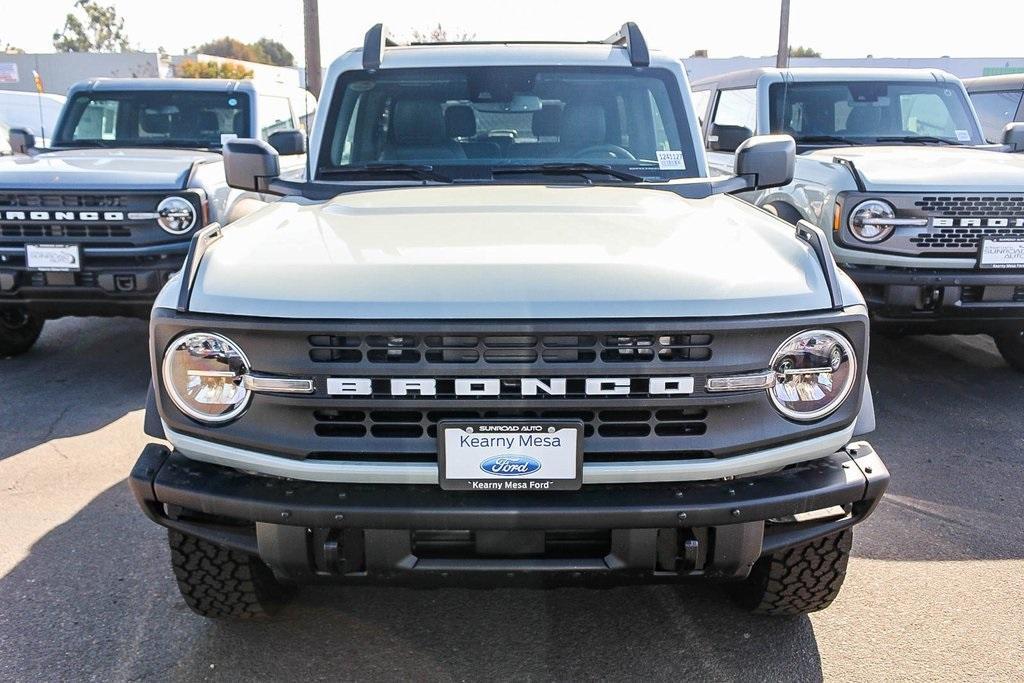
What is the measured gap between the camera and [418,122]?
383 cm

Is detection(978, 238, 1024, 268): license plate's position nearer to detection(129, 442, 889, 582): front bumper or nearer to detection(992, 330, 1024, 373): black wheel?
detection(992, 330, 1024, 373): black wheel

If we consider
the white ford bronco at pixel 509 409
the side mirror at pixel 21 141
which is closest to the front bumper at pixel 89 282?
the side mirror at pixel 21 141

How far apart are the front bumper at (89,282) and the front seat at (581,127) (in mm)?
2917

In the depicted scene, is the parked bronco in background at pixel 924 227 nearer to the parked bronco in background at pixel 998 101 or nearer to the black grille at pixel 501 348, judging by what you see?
the black grille at pixel 501 348

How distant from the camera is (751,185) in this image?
3.68 meters

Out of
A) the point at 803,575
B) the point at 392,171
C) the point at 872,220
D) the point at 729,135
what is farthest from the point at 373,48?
the point at 872,220

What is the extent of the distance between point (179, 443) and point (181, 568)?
21.8 inches

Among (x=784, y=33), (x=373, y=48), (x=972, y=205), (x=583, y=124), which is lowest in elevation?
(x=972, y=205)

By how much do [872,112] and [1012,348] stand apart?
206 centimetres

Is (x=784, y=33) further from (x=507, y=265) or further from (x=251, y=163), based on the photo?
(x=507, y=265)

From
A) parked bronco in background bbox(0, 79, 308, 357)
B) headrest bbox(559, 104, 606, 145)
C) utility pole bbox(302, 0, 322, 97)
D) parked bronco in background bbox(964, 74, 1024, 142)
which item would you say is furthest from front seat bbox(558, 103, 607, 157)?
utility pole bbox(302, 0, 322, 97)

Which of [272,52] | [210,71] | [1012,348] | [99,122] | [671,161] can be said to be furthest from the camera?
[272,52]

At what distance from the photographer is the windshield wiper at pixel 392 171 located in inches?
142

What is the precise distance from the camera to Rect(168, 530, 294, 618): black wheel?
270 cm
